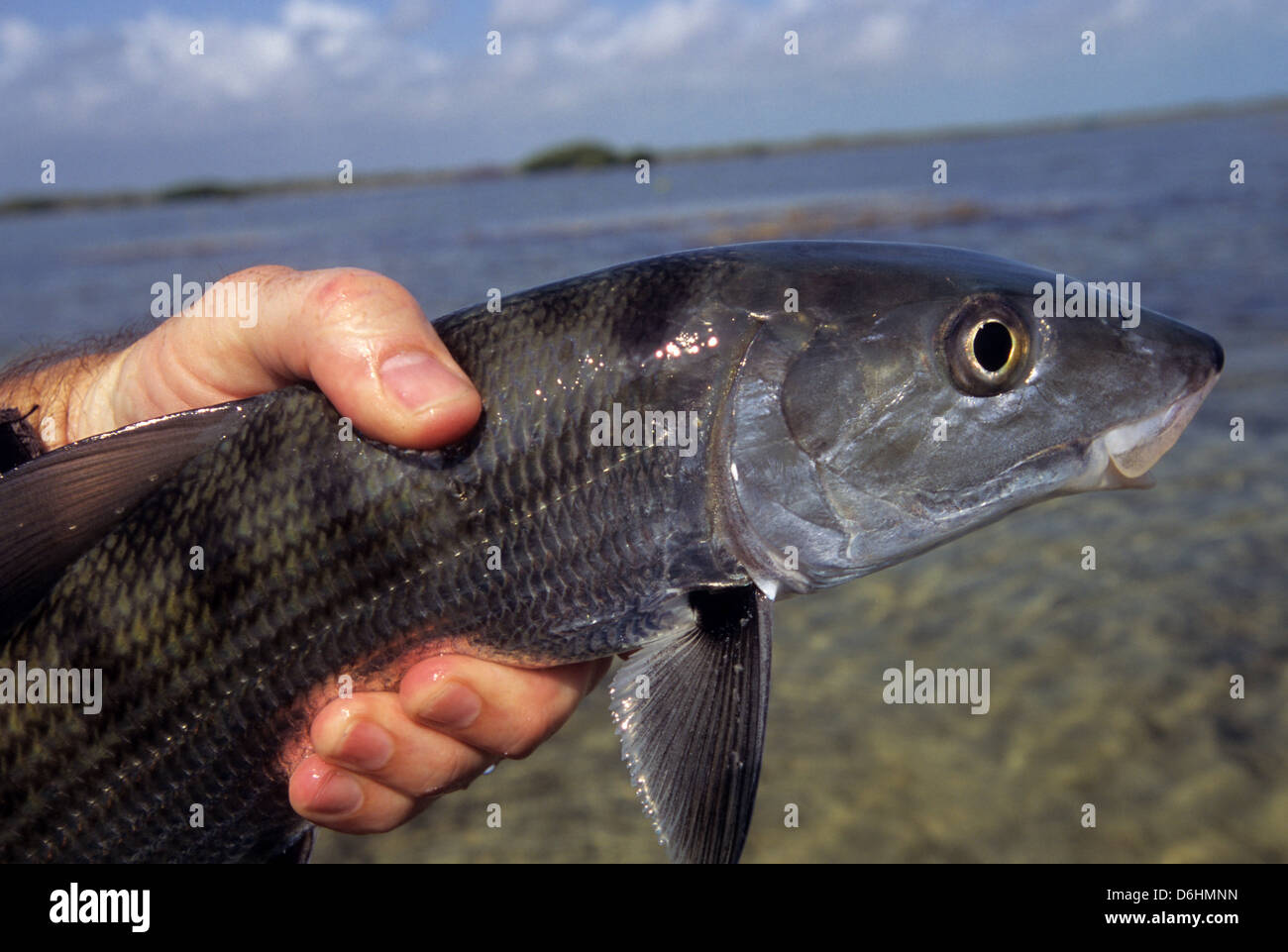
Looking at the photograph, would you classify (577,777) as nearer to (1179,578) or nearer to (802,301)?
(802,301)

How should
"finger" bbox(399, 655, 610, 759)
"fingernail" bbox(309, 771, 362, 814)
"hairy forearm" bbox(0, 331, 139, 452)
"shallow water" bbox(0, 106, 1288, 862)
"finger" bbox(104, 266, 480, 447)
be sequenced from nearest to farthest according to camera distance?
"finger" bbox(104, 266, 480, 447) < "finger" bbox(399, 655, 610, 759) < "fingernail" bbox(309, 771, 362, 814) < "hairy forearm" bbox(0, 331, 139, 452) < "shallow water" bbox(0, 106, 1288, 862)

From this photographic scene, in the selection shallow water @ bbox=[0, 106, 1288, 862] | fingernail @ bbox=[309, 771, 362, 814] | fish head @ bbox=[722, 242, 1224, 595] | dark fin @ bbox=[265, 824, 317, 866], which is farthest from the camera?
shallow water @ bbox=[0, 106, 1288, 862]

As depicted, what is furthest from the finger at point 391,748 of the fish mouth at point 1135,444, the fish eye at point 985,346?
the fish mouth at point 1135,444

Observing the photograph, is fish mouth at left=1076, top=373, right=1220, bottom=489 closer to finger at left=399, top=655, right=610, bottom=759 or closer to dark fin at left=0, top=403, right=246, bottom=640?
finger at left=399, top=655, right=610, bottom=759

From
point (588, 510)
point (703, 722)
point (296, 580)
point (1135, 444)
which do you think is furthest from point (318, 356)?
point (1135, 444)

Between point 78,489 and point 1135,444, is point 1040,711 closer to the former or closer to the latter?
point 1135,444

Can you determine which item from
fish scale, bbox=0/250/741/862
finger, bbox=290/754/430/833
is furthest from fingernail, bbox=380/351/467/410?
finger, bbox=290/754/430/833

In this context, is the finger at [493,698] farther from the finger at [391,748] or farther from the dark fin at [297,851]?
the dark fin at [297,851]
